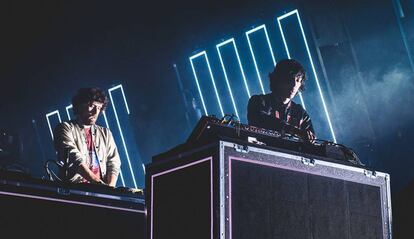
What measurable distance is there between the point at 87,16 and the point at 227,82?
2.83 metres

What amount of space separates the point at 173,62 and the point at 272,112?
190 inches

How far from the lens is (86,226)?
175 inches

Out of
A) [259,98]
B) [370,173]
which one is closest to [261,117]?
[259,98]

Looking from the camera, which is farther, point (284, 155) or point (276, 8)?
point (276, 8)

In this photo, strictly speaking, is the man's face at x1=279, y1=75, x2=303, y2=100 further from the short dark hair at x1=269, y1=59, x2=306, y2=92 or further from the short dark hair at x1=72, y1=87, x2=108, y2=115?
the short dark hair at x1=72, y1=87, x2=108, y2=115

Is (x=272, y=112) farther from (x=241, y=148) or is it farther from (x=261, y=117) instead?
(x=241, y=148)

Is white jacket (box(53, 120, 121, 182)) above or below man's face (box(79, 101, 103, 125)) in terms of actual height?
below

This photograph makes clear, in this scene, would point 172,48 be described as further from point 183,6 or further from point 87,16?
point 87,16

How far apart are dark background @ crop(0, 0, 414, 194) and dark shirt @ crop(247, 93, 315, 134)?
2.09 m

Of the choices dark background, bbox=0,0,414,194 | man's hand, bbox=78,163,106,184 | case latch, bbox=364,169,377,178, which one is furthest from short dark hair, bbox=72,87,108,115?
dark background, bbox=0,0,414,194

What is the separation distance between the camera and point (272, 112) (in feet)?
17.1

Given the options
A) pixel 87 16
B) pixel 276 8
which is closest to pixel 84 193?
pixel 276 8

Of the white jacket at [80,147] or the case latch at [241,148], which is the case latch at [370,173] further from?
the white jacket at [80,147]

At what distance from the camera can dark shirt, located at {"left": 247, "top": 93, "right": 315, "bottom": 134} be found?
4.82 metres
